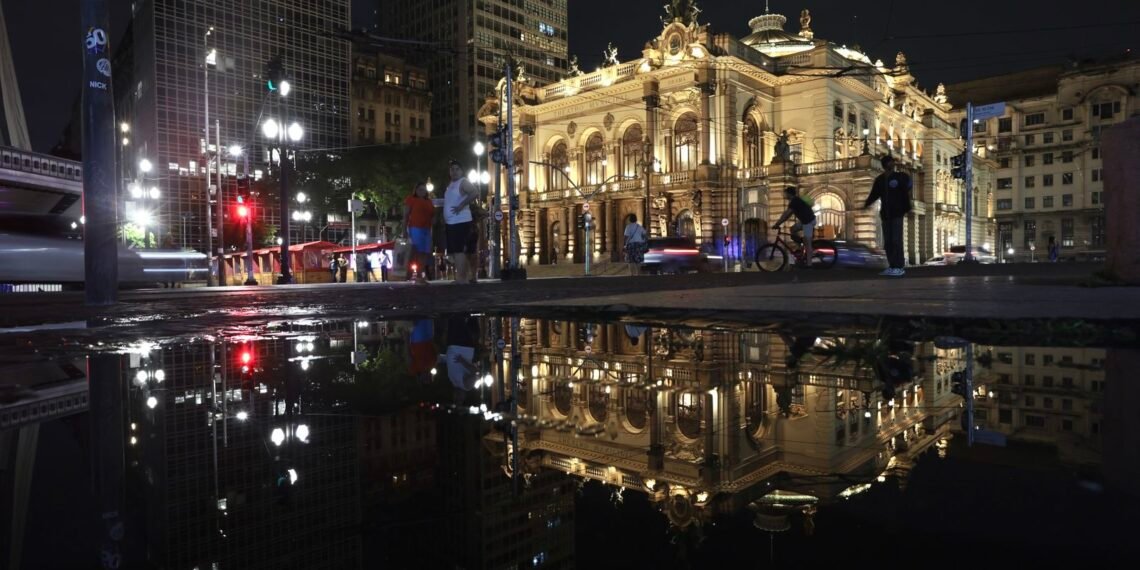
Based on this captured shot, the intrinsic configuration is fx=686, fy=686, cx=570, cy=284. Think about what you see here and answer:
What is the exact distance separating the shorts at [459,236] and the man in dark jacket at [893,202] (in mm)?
6381

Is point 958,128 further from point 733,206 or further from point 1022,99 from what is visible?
point 733,206

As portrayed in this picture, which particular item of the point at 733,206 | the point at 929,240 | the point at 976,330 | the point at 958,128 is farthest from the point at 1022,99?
the point at 976,330

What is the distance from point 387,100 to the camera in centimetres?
8156

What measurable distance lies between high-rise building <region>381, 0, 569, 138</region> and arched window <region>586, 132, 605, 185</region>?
46.1 metres

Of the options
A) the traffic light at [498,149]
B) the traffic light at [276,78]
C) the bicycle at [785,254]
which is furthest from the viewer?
the traffic light at [498,149]

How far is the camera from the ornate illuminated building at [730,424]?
4.33 ft

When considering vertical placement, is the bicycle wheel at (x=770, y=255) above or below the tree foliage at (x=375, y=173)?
below

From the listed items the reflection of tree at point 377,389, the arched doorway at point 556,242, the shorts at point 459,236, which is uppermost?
the arched doorway at point 556,242

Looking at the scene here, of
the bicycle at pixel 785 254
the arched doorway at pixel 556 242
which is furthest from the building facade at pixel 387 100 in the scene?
the bicycle at pixel 785 254

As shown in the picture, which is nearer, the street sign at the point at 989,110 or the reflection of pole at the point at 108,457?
the reflection of pole at the point at 108,457

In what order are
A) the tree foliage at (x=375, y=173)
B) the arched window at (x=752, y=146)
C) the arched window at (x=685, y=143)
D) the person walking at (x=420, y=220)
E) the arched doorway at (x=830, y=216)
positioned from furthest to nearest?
the tree foliage at (x=375, y=173) → the arched window at (x=752, y=146) → the arched window at (x=685, y=143) → the arched doorway at (x=830, y=216) → the person walking at (x=420, y=220)

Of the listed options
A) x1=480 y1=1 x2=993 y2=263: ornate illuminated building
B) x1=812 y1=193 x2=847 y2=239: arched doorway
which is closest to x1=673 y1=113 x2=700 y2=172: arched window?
x1=480 y1=1 x2=993 y2=263: ornate illuminated building

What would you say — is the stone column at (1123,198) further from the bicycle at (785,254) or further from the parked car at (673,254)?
the parked car at (673,254)

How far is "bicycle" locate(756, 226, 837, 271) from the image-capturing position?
15.7 metres
